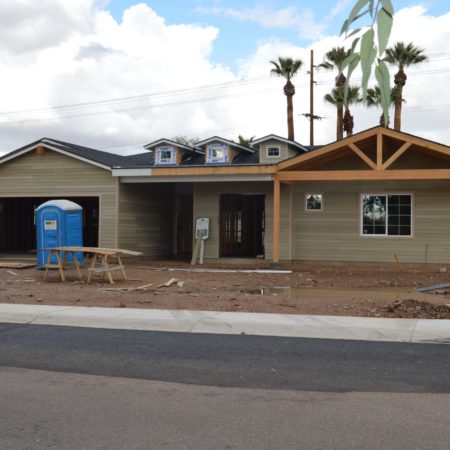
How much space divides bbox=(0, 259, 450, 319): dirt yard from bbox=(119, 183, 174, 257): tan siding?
2073 mm

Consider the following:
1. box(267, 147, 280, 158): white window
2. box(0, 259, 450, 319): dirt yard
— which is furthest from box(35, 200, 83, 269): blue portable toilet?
box(267, 147, 280, 158): white window

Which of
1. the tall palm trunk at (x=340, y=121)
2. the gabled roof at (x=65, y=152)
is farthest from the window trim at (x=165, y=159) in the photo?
the tall palm trunk at (x=340, y=121)

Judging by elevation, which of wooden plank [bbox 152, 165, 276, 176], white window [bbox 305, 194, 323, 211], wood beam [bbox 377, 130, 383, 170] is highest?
wood beam [bbox 377, 130, 383, 170]

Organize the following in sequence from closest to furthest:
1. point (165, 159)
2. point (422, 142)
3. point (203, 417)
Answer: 1. point (203, 417)
2. point (422, 142)
3. point (165, 159)

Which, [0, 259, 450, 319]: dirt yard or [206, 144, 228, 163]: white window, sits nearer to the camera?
[0, 259, 450, 319]: dirt yard

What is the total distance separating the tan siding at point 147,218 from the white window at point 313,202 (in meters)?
6.14

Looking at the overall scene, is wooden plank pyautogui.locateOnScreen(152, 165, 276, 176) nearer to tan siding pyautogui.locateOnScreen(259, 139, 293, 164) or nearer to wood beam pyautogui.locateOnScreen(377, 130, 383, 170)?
tan siding pyautogui.locateOnScreen(259, 139, 293, 164)

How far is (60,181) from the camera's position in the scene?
21562 mm

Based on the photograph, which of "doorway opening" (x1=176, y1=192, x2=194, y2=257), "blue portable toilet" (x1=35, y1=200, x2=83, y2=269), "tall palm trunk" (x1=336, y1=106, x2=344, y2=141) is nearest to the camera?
"blue portable toilet" (x1=35, y1=200, x2=83, y2=269)

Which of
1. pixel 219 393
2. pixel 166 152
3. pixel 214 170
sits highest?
pixel 166 152

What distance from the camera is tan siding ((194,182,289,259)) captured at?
20422mm

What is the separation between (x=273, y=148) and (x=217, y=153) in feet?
7.08

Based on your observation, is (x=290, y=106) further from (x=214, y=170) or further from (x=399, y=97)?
(x=214, y=170)

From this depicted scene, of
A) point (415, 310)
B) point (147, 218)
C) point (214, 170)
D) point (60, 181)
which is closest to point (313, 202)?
point (214, 170)
